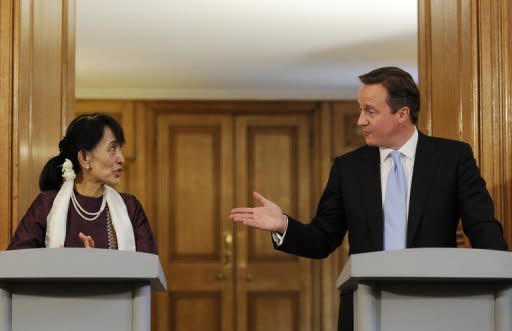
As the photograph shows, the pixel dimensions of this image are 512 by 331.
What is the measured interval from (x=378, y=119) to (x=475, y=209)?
0.45 metres

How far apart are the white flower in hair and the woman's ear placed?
0.12 feet

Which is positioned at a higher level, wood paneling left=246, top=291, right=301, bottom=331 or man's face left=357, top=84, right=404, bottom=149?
man's face left=357, top=84, right=404, bottom=149

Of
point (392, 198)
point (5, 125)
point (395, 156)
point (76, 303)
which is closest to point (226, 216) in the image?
point (5, 125)

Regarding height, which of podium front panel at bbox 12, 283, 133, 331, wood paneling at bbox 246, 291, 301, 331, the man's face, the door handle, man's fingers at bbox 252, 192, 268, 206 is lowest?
wood paneling at bbox 246, 291, 301, 331

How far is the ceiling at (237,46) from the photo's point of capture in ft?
20.2

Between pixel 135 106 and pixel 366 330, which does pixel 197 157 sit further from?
pixel 366 330

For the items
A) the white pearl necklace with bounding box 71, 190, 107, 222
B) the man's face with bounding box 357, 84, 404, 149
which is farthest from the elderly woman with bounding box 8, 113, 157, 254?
the man's face with bounding box 357, 84, 404, 149

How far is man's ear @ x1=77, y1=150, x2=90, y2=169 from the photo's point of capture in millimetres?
3328

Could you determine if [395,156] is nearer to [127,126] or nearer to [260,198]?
[260,198]

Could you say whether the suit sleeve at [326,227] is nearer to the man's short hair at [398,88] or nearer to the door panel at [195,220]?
the man's short hair at [398,88]

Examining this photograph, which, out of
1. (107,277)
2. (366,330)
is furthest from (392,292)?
(107,277)

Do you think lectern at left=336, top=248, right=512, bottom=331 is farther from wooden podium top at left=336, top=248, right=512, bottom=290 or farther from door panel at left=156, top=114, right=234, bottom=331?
door panel at left=156, top=114, right=234, bottom=331

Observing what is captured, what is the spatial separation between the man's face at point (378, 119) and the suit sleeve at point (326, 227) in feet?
0.49

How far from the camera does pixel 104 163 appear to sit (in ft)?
10.9
